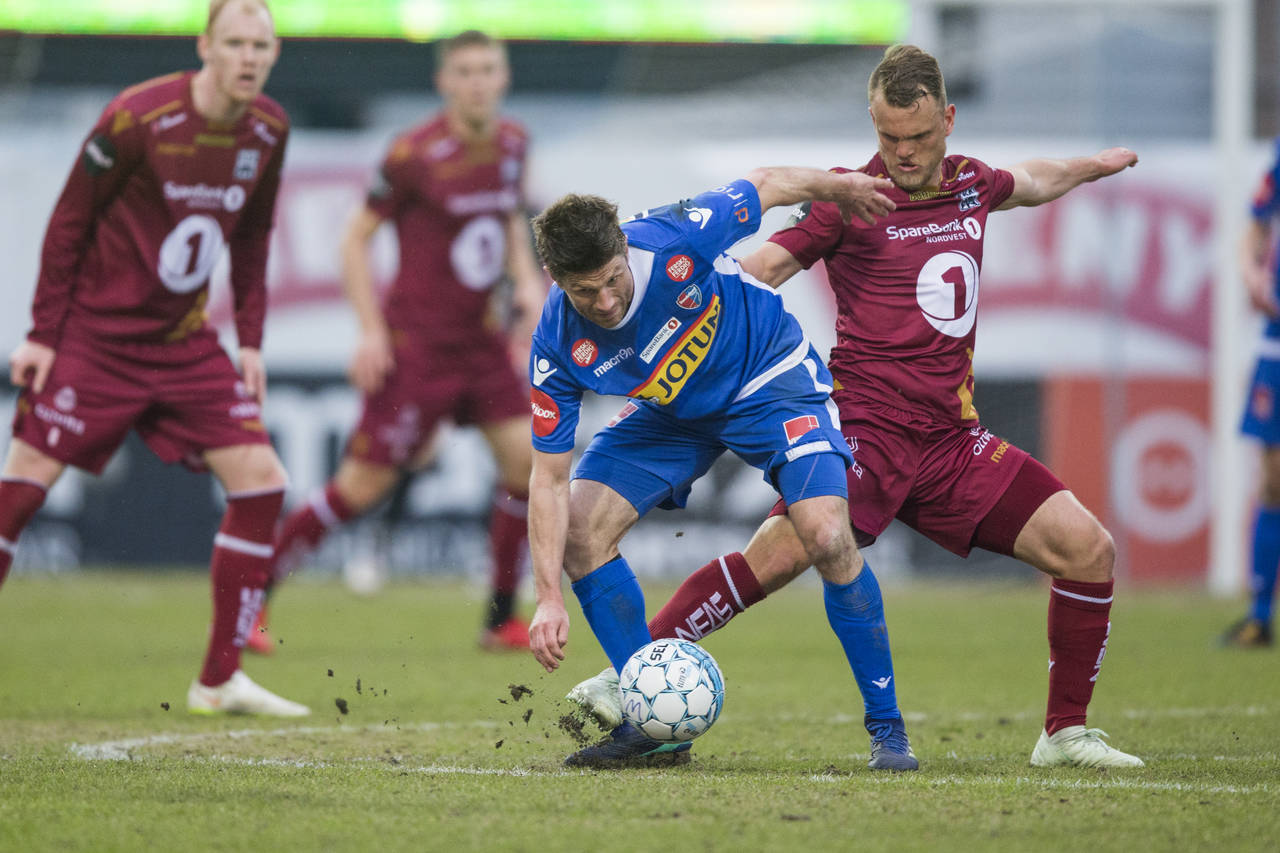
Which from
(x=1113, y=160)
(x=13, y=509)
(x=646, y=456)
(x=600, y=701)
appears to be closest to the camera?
(x=600, y=701)

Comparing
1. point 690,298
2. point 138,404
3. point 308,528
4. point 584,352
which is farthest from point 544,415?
point 308,528

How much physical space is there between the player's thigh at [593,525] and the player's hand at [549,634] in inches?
17.0

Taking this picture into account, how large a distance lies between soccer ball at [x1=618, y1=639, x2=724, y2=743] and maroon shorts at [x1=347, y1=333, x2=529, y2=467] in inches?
150

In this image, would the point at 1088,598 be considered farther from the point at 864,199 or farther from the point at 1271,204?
the point at 1271,204

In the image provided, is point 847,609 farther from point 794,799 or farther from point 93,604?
point 93,604

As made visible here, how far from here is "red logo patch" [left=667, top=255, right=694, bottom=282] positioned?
4.77m

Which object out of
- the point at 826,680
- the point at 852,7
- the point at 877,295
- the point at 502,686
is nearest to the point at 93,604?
the point at 502,686

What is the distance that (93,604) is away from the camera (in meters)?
10.8

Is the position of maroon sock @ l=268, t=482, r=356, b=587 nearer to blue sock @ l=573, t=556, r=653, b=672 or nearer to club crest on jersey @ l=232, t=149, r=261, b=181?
club crest on jersey @ l=232, t=149, r=261, b=181

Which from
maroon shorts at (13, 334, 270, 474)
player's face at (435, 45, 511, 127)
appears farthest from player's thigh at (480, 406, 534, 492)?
maroon shorts at (13, 334, 270, 474)

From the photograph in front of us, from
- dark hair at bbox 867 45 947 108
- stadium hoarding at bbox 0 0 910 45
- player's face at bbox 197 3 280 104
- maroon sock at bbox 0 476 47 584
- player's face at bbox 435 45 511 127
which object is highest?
stadium hoarding at bbox 0 0 910 45

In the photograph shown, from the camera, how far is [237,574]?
625cm

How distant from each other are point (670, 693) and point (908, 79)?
2.01 m

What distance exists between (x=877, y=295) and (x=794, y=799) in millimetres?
1770
